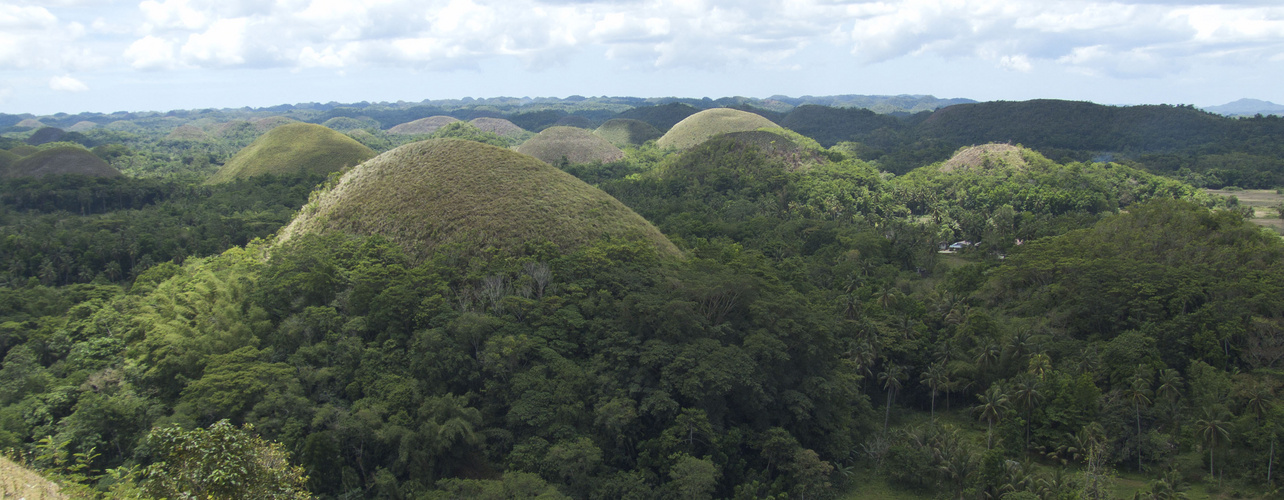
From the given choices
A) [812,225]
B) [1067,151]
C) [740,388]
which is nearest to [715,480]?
[740,388]

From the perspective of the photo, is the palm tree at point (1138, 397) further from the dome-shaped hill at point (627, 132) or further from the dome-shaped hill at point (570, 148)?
the dome-shaped hill at point (627, 132)

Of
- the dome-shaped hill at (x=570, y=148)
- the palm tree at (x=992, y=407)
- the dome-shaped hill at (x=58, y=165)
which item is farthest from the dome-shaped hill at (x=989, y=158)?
the dome-shaped hill at (x=58, y=165)

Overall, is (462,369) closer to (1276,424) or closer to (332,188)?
(332,188)

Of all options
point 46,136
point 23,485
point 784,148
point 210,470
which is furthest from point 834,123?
point 46,136

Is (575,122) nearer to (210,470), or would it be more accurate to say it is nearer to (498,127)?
(498,127)

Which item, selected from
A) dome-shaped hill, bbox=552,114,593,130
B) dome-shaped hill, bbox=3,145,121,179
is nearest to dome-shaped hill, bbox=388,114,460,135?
dome-shaped hill, bbox=552,114,593,130
